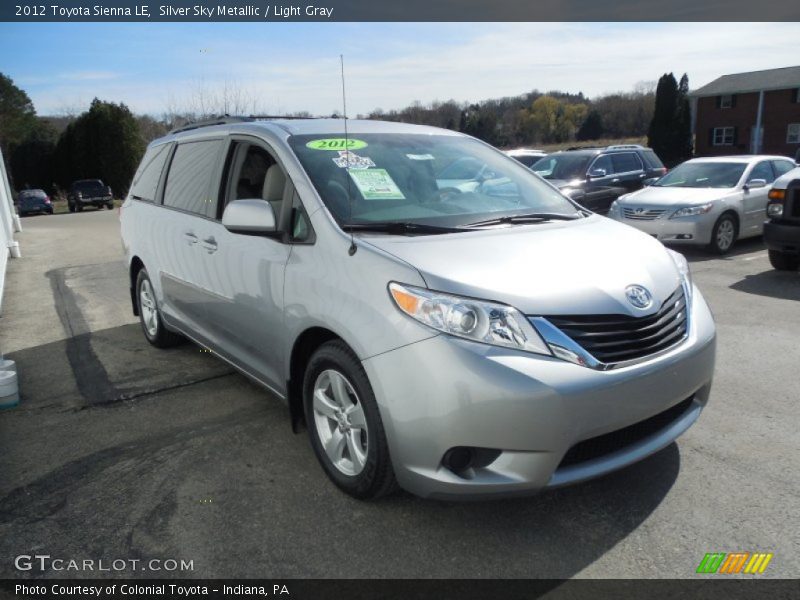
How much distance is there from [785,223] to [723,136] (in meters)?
49.9

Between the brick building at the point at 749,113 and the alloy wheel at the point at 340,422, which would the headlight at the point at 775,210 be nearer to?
the alloy wheel at the point at 340,422

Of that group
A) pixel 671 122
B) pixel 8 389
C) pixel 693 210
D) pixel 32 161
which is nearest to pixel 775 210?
pixel 693 210

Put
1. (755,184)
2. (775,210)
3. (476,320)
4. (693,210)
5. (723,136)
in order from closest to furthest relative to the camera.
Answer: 1. (476,320)
2. (775,210)
3. (693,210)
4. (755,184)
5. (723,136)

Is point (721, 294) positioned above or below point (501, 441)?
below

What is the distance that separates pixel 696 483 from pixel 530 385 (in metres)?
1.32

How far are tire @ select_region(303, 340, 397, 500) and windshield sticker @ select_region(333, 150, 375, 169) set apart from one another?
1.10 m

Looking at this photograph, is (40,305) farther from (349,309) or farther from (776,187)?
(776,187)

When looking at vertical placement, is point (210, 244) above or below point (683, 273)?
above

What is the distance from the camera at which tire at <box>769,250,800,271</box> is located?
801cm

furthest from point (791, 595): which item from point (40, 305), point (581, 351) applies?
point (40, 305)

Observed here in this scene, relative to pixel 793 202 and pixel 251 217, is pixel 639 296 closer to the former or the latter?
pixel 251 217

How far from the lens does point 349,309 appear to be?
9.29 feet

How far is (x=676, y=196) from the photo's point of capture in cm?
1021

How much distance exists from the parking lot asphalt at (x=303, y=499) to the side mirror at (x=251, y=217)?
1288mm
